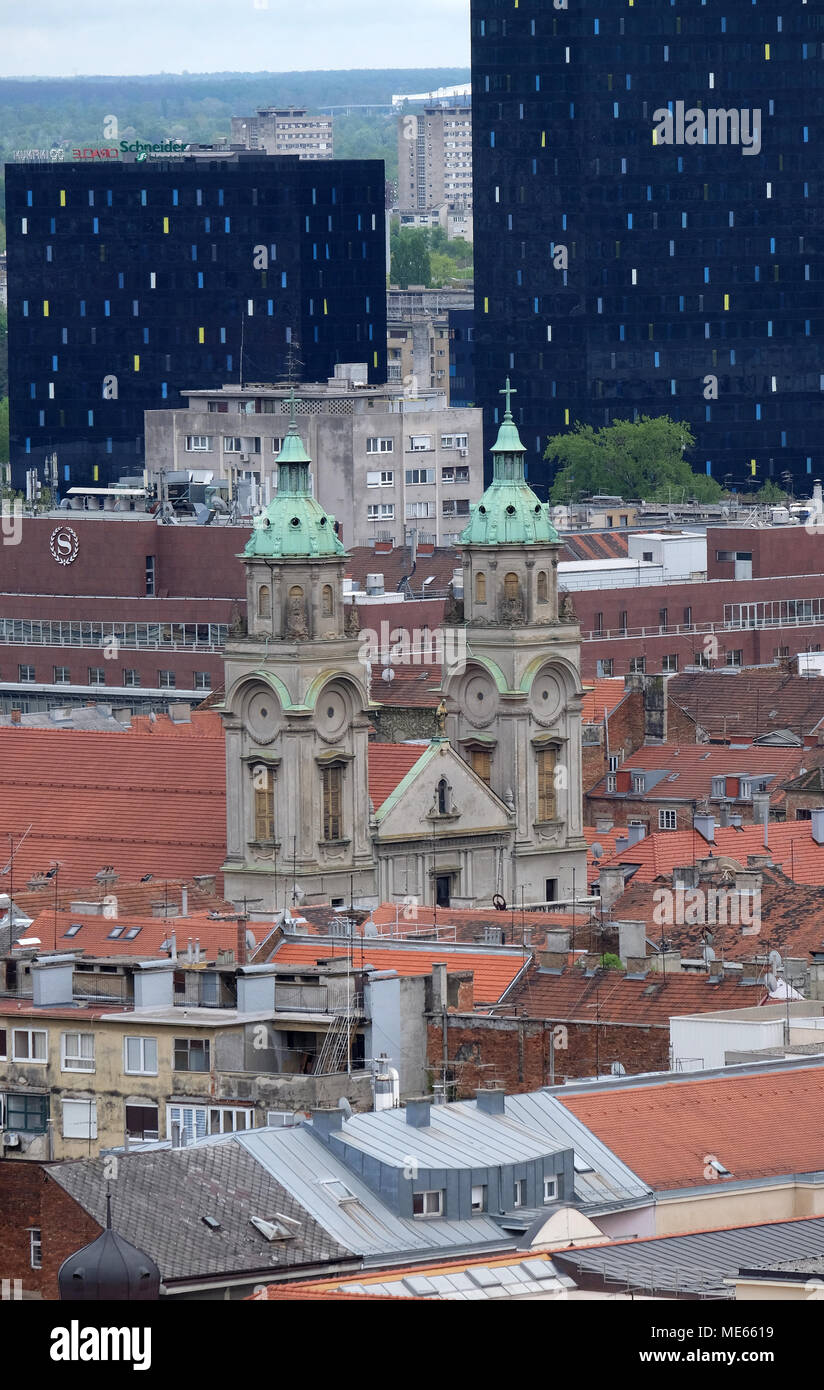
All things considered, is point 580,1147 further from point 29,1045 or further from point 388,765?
point 388,765

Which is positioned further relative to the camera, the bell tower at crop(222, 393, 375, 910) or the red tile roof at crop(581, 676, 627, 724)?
the red tile roof at crop(581, 676, 627, 724)

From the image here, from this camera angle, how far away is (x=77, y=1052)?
291ft

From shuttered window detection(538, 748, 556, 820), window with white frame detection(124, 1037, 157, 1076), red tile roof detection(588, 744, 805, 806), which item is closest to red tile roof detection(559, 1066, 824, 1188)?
window with white frame detection(124, 1037, 157, 1076)

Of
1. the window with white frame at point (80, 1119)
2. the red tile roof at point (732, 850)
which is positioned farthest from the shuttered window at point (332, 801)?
the window with white frame at point (80, 1119)

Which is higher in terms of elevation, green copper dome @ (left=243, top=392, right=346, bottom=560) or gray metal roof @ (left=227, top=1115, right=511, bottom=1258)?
green copper dome @ (left=243, top=392, right=346, bottom=560)

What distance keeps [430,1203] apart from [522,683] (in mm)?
61005

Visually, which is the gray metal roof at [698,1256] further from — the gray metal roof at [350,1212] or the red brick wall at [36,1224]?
the red brick wall at [36,1224]

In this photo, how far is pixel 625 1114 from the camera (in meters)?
81.9

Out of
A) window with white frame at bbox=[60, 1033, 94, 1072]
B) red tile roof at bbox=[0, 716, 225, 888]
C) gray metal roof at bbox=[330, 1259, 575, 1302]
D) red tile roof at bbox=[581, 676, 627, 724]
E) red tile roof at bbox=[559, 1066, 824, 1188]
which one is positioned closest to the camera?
gray metal roof at bbox=[330, 1259, 575, 1302]

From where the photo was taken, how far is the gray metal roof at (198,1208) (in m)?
69.6

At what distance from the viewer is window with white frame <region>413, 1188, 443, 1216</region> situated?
73500mm

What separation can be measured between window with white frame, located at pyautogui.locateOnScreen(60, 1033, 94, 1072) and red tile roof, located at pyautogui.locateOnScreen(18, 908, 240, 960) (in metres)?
14.0

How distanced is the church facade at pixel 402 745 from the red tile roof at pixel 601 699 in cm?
2824

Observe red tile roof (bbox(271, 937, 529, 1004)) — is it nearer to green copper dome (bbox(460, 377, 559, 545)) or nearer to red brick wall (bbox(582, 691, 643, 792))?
green copper dome (bbox(460, 377, 559, 545))
